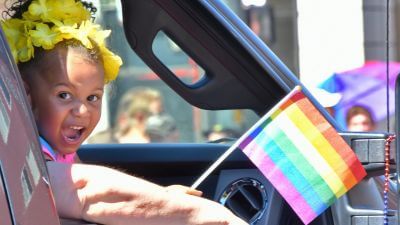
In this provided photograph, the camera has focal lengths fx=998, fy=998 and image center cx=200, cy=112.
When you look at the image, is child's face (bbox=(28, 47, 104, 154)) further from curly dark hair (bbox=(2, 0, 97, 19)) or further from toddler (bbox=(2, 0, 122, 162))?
curly dark hair (bbox=(2, 0, 97, 19))

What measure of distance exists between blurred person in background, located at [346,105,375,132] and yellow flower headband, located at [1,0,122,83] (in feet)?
11.9

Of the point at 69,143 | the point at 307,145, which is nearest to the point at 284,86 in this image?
the point at 307,145

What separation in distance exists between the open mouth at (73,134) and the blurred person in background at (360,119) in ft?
12.3

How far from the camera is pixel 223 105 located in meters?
3.08

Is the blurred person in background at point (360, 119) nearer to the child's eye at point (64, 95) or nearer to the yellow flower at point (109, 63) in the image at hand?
the yellow flower at point (109, 63)

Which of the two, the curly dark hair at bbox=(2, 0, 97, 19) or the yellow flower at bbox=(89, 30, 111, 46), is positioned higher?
the curly dark hair at bbox=(2, 0, 97, 19)

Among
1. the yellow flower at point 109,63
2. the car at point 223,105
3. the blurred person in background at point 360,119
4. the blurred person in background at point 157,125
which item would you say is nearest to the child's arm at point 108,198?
the car at point 223,105

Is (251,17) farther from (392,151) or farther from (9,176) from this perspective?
(9,176)

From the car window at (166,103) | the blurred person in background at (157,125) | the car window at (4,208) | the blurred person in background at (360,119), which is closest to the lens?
the car window at (4,208)

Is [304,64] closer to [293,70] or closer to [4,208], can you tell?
[293,70]

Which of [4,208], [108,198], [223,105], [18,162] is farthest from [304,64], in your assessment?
[4,208]

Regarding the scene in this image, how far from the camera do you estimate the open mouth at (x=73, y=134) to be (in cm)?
244

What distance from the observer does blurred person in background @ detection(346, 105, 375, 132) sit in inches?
238

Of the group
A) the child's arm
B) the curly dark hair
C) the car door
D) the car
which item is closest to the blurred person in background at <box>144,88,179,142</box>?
the car
